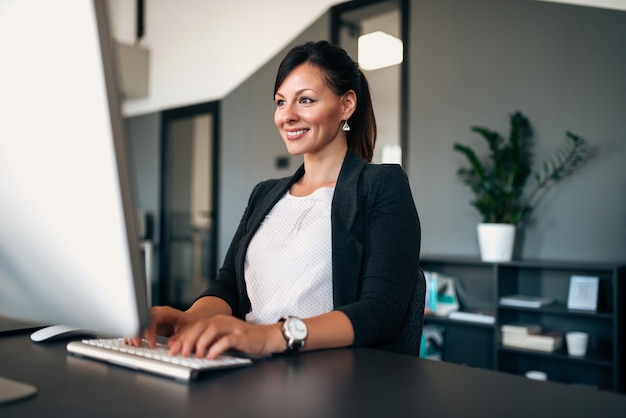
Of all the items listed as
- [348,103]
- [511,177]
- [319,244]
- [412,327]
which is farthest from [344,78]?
[511,177]

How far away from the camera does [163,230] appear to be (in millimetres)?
6117

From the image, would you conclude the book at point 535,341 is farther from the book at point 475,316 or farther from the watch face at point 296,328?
the watch face at point 296,328

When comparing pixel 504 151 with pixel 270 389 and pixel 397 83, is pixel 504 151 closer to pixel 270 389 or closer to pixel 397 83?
pixel 397 83

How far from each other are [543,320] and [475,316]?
1.34 ft

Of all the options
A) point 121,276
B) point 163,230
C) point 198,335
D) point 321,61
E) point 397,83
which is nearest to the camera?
point 121,276

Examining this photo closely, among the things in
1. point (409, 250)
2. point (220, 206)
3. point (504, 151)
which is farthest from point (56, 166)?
point (220, 206)

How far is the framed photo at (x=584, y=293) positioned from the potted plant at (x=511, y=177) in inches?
15.3

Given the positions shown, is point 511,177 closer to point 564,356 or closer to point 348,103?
point 564,356

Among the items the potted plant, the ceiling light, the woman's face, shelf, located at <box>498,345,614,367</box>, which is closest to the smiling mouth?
the woman's face

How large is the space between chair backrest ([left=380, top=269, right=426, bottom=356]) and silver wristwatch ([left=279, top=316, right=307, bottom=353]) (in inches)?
13.6

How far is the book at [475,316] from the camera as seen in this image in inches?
134

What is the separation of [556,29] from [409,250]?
2.81 m

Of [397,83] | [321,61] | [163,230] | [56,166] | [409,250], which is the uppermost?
[397,83]

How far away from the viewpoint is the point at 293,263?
1.40m
